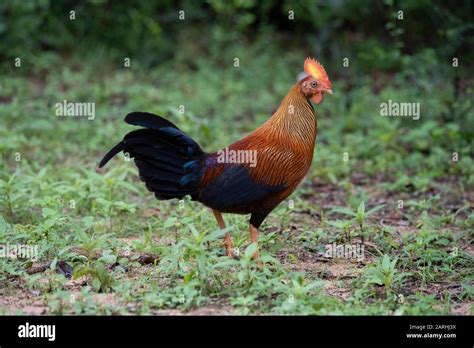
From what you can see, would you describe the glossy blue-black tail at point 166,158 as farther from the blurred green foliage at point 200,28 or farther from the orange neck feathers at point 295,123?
the blurred green foliage at point 200,28

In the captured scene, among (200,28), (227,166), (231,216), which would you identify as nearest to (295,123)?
(227,166)

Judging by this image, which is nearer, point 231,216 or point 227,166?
point 227,166

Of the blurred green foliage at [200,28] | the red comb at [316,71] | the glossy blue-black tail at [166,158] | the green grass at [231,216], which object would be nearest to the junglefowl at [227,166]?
the glossy blue-black tail at [166,158]

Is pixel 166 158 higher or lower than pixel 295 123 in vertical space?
lower

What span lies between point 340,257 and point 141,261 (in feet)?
5.75

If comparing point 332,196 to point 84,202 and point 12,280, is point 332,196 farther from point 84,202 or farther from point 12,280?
point 12,280

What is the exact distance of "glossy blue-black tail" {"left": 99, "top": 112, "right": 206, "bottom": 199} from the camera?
6234mm

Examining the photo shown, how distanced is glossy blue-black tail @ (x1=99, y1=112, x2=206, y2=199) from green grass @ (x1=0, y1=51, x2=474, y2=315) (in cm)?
50

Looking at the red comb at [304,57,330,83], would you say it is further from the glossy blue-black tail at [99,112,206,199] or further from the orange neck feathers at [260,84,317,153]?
the glossy blue-black tail at [99,112,206,199]

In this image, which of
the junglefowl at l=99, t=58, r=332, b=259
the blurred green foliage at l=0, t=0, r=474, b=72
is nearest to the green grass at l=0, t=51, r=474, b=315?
the junglefowl at l=99, t=58, r=332, b=259

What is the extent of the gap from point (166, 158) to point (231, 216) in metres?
1.57

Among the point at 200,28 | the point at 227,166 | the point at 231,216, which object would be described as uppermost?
the point at 200,28

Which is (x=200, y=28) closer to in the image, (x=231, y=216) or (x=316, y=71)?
(x=231, y=216)

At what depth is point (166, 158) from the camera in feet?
20.7
